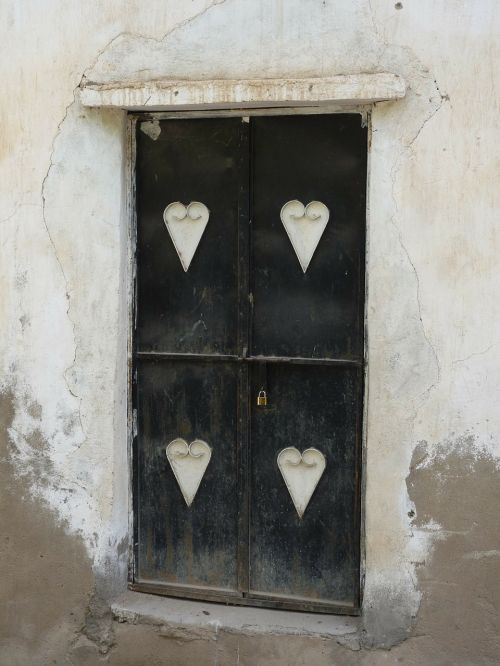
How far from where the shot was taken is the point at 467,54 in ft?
9.37

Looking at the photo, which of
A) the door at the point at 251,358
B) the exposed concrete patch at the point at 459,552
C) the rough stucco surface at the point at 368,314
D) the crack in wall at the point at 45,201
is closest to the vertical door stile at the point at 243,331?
the door at the point at 251,358

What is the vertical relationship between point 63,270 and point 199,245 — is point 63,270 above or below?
below

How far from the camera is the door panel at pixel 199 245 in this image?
3250mm

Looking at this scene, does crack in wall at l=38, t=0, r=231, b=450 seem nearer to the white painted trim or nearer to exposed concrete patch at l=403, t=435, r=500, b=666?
the white painted trim

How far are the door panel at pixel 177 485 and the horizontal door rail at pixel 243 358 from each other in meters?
0.03

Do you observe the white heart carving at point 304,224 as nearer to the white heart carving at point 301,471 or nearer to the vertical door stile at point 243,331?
the vertical door stile at point 243,331

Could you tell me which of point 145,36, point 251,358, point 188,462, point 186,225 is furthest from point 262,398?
point 145,36

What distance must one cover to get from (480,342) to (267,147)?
1.10 metres

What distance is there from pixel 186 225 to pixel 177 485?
106cm

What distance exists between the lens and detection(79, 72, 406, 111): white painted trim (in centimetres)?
288

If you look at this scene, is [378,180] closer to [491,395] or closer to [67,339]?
[491,395]

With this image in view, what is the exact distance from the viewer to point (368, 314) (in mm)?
3023

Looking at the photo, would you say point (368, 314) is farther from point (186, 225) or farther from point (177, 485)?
point (177, 485)

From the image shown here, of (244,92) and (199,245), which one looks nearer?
(244,92)
